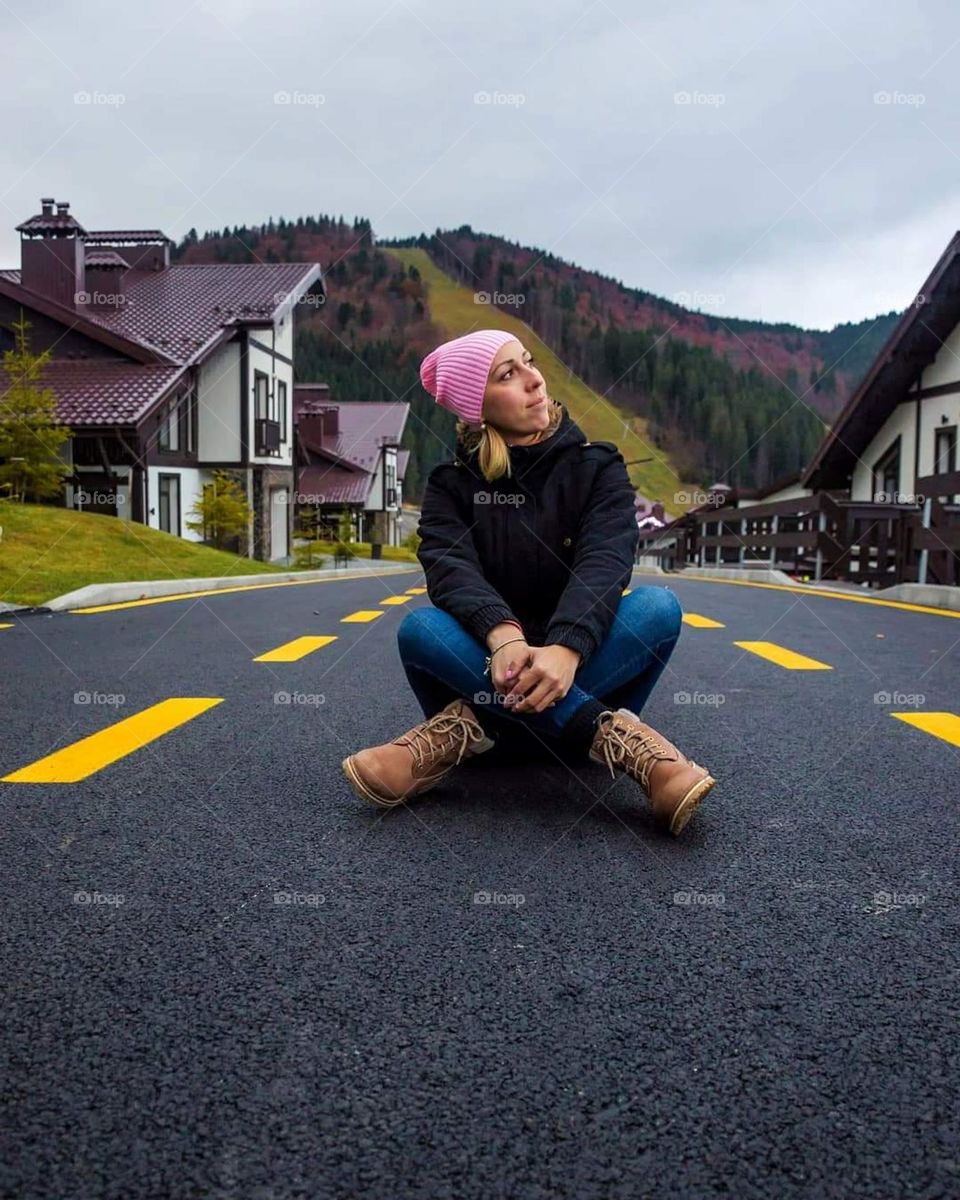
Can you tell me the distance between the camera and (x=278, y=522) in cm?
3334

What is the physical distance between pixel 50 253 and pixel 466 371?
2767 cm

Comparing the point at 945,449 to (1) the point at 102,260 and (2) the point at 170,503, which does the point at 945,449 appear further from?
(1) the point at 102,260

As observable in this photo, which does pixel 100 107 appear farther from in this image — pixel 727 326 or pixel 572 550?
pixel 727 326

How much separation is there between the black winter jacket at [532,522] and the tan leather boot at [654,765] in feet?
1.43

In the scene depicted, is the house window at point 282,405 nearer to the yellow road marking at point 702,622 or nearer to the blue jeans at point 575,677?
the yellow road marking at point 702,622

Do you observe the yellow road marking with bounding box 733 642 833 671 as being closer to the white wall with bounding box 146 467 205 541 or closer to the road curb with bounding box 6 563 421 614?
the road curb with bounding box 6 563 421 614

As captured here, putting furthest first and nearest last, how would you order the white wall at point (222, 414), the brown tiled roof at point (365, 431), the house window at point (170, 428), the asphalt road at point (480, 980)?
the brown tiled roof at point (365, 431), the white wall at point (222, 414), the house window at point (170, 428), the asphalt road at point (480, 980)

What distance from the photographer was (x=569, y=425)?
3.10m

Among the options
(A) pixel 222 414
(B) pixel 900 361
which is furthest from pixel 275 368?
(B) pixel 900 361

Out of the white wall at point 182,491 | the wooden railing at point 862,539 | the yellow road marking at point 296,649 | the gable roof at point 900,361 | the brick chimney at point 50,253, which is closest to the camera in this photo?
the yellow road marking at point 296,649

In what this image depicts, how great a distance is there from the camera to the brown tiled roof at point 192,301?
2697 centimetres

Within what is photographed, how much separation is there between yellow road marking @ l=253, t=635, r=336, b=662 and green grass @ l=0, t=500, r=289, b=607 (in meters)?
4.10

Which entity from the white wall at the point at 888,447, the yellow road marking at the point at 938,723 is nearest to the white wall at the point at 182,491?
the white wall at the point at 888,447

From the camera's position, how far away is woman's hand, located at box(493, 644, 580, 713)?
2.51m
